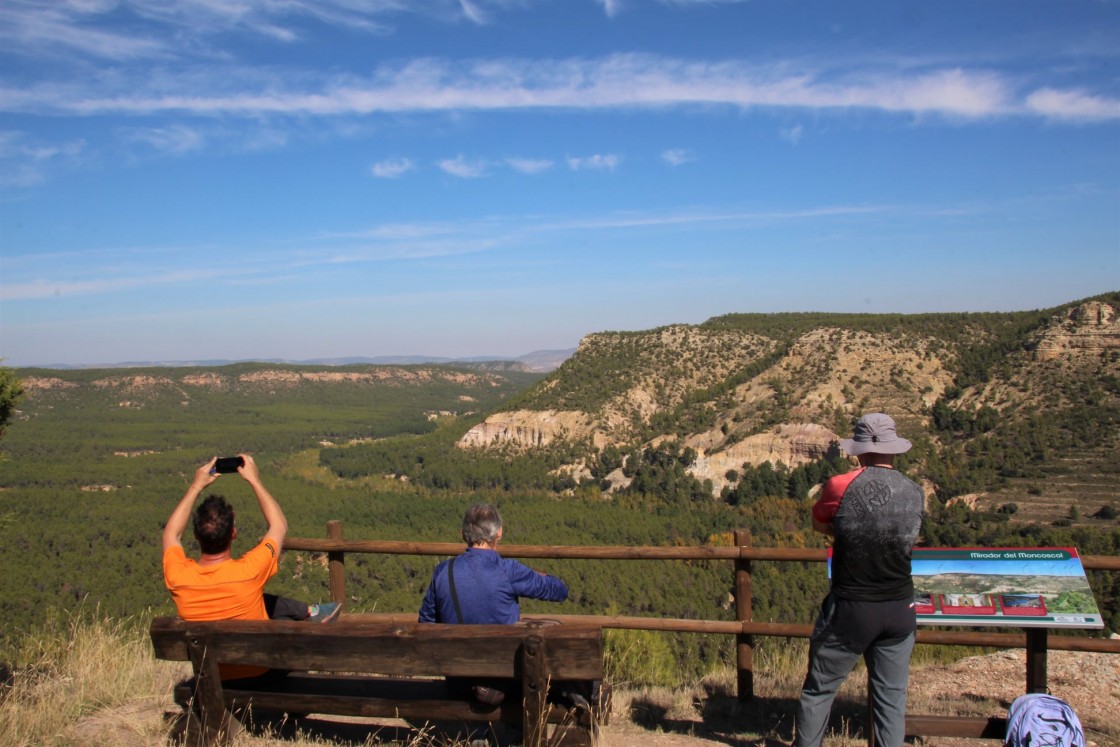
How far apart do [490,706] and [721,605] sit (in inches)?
1236

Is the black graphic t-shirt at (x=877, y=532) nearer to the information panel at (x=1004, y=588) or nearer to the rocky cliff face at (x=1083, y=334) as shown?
the information panel at (x=1004, y=588)

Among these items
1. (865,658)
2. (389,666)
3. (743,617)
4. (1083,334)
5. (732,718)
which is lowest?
(732,718)

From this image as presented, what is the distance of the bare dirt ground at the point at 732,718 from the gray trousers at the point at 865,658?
83cm

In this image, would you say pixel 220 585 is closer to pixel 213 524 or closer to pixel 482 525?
pixel 213 524

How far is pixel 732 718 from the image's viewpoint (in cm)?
567

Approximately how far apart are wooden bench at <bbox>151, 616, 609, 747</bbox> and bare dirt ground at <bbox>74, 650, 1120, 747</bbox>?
0.27 meters

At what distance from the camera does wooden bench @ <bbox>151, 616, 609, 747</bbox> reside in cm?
371

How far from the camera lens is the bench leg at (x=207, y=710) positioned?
404 centimetres

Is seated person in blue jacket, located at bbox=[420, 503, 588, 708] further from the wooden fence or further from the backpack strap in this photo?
the wooden fence

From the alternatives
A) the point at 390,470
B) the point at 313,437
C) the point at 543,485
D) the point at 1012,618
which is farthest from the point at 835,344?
the point at 313,437

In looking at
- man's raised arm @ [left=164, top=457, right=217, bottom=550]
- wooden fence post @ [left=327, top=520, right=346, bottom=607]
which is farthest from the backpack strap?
wooden fence post @ [left=327, top=520, right=346, bottom=607]

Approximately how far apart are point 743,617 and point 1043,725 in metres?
2.14

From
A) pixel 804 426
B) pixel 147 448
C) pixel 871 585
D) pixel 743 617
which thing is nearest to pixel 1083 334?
pixel 804 426

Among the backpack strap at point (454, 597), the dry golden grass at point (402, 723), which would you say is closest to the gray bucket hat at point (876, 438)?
the dry golden grass at point (402, 723)
